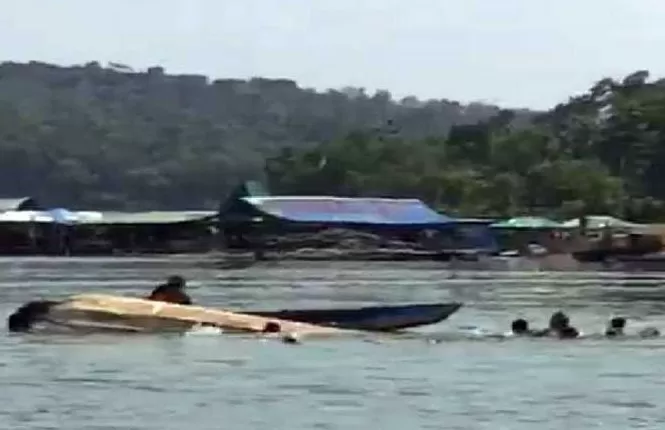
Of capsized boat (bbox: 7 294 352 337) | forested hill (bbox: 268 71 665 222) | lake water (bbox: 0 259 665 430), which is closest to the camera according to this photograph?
lake water (bbox: 0 259 665 430)

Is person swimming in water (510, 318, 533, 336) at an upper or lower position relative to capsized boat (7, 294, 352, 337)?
lower

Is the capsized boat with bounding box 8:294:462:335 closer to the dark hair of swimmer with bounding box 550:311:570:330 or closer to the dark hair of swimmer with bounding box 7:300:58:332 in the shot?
the dark hair of swimmer with bounding box 7:300:58:332

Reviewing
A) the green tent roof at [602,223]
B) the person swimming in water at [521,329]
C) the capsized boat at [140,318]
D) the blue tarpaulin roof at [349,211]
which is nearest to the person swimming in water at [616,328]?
the person swimming in water at [521,329]

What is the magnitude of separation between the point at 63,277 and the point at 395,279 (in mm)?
12319

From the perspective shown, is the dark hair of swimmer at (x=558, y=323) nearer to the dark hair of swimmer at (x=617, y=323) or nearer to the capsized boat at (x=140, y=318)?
the dark hair of swimmer at (x=617, y=323)

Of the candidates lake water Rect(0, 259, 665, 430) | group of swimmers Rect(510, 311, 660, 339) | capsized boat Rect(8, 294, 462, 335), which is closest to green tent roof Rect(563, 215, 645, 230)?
lake water Rect(0, 259, 665, 430)

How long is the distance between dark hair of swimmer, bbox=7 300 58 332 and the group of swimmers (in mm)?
9508

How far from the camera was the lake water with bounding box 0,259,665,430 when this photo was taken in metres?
27.4

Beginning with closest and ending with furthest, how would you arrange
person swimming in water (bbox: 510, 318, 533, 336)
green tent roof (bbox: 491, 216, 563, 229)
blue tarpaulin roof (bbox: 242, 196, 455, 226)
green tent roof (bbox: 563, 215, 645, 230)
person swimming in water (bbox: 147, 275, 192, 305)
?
1. person swimming in water (bbox: 147, 275, 192, 305)
2. person swimming in water (bbox: 510, 318, 533, 336)
3. blue tarpaulin roof (bbox: 242, 196, 455, 226)
4. green tent roof (bbox: 491, 216, 563, 229)
5. green tent roof (bbox: 563, 215, 645, 230)

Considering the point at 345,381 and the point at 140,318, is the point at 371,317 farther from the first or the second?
the point at 345,381

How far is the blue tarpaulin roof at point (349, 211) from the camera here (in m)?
116

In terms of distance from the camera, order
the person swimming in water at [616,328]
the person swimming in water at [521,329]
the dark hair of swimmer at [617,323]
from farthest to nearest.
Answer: the dark hair of swimmer at [617,323] → the person swimming in water at [616,328] → the person swimming in water at [521,329]

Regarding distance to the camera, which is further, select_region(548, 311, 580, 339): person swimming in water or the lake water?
select_region(548, 311, 580, 339): person swimming in water

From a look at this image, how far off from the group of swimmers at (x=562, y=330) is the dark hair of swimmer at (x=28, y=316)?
9508 mm
